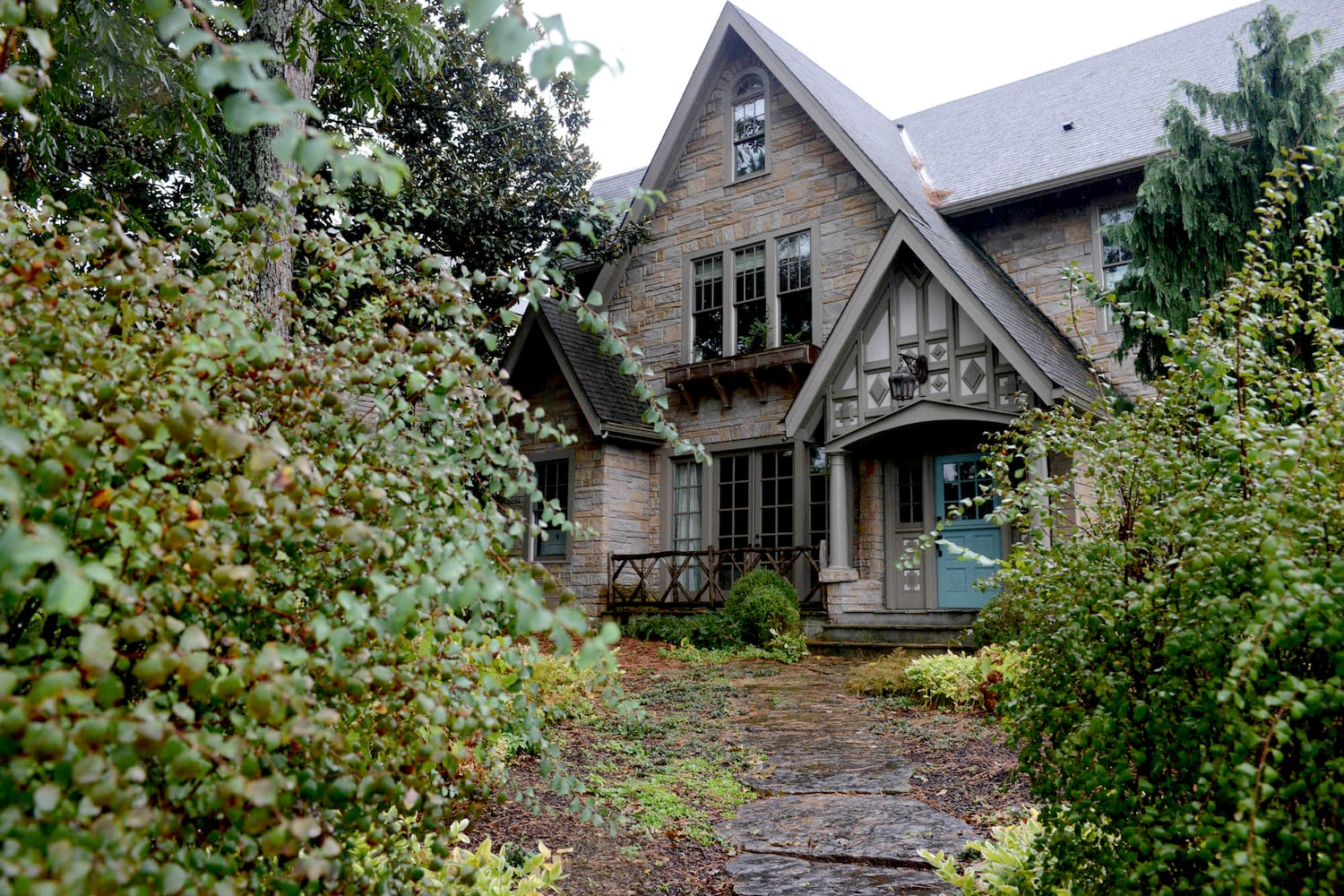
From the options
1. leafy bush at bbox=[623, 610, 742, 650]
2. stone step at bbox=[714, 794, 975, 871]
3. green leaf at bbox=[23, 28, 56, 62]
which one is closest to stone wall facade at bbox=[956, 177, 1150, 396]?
leafy bush at bbox=[623, 610, 742, 650]

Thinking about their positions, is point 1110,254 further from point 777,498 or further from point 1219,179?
point 777,498

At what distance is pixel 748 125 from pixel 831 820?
38.6 ft

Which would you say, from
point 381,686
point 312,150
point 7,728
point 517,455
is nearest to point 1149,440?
point 517,455

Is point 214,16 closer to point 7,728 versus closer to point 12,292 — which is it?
point 12,292

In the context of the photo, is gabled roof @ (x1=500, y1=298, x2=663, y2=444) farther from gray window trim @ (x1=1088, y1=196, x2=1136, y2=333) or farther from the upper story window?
the upper story window

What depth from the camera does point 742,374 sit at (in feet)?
43.3

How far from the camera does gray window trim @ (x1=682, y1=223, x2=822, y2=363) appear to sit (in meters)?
13.2

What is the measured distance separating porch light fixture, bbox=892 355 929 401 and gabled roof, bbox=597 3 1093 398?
1077 millimetres

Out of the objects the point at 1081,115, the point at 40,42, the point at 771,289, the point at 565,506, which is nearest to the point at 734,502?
the point at 565,506

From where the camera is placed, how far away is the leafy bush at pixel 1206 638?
6.71 ft

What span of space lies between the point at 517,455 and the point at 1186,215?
8.70m

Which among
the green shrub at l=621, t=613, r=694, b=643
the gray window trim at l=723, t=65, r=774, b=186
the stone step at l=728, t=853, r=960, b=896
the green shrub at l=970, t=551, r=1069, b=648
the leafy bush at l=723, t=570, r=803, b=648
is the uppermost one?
the gray window trim at l=723, t=65, r=774, b=186

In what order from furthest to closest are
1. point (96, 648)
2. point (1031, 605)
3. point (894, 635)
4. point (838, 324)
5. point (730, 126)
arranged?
point (730, 126) → point (838, 324) → point (894, 635) → point (1031, 605) → point (96, 648)

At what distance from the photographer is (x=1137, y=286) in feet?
31.1
